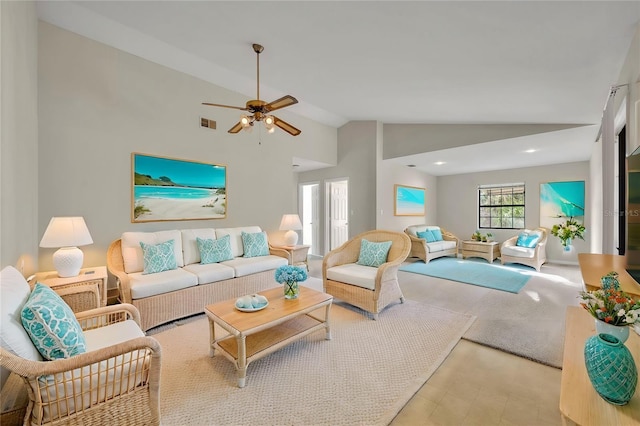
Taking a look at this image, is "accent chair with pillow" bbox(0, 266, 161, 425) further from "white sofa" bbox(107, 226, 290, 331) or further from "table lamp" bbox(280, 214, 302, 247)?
"table lamp" bbox(280, 214, 302, 247)

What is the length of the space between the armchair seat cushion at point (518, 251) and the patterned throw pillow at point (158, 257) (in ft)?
20.2

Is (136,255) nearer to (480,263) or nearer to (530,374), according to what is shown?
(530,374)

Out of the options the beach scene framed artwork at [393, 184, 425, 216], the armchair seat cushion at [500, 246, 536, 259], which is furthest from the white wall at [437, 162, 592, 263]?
the armchair seat cushion at [500, 246, 536, 259]

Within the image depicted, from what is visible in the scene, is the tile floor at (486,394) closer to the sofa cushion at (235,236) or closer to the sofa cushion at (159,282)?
the sofa cushion at (159,282)

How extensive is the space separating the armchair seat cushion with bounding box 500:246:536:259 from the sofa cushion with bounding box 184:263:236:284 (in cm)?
549

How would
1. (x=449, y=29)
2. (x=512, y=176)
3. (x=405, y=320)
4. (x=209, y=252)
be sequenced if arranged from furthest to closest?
(x=512, y=176)
(x=209, y=252)
(x=405, y=320)
(x=449, y=29)

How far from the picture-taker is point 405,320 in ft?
9.59

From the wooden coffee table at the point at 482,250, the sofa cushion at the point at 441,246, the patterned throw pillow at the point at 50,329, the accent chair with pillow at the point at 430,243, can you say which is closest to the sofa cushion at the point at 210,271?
the patterned throw pillow at the point at 50,329

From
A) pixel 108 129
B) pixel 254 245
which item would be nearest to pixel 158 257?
pixel 254 245

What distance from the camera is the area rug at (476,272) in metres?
4.29

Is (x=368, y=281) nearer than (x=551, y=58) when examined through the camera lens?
No

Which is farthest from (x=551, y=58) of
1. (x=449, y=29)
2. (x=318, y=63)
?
Result: (x=318, y=63)

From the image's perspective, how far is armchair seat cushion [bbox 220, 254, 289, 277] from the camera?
11.4ft

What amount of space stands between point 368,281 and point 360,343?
73 centimetres
